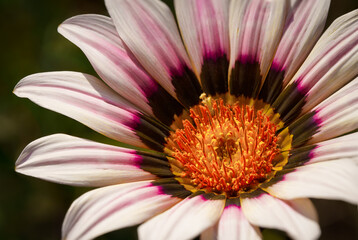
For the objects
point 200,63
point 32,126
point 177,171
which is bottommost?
point 177,171

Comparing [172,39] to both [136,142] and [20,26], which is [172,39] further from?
[20,26]

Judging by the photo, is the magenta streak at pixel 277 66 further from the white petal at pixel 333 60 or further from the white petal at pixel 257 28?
the white petal at pixel 333 60

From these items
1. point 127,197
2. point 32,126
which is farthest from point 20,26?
point 127,197

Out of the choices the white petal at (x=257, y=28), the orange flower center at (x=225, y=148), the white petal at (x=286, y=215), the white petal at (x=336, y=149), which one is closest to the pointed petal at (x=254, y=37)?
the white petal at (x=257, y=28)

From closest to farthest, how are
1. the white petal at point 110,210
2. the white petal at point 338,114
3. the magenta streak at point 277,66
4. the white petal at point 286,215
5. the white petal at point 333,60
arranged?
the white petal at point 286,215 → the white petal at point 110,210 → the white petal at point 338,114 → the white petal at point 333,60 → the magenta streak at point 277,66

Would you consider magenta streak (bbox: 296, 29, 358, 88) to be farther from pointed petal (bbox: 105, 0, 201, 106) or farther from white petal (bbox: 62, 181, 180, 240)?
white petal (bbox: 62, 181, 180, 240)
